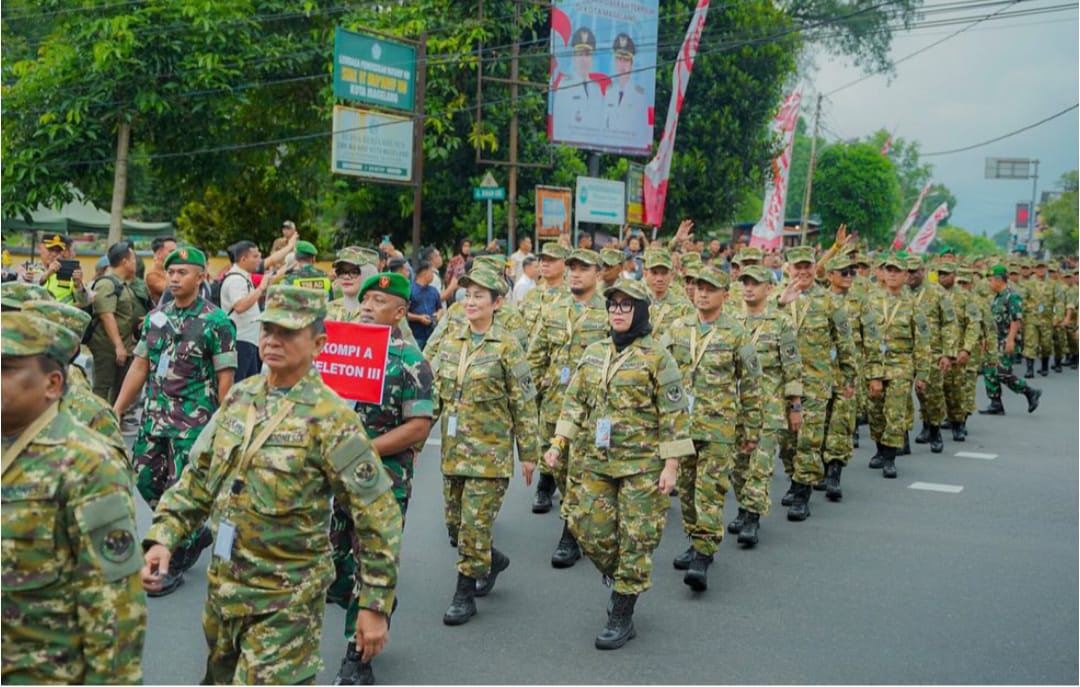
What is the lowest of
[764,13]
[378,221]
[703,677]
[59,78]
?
[703,677]

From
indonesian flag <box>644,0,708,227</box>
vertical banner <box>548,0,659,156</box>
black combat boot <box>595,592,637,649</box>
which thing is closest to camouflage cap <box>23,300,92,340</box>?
black combat boot <box>595,592,637,649</box>

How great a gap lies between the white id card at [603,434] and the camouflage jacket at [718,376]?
133 cm

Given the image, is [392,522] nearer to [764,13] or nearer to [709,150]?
[709,150]

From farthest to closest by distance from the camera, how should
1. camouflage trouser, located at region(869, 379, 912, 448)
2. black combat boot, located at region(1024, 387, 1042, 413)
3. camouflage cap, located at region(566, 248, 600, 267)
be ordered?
black combat boot, located at region(1024, 387, 1042, 413), camouflage trouser, located at region(869, 379, 912, 448), camouflage cap, located at region(566, 248, 600, 267)

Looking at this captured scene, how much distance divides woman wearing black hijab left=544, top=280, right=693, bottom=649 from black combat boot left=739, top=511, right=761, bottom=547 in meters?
2.09

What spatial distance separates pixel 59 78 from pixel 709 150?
1699 cm

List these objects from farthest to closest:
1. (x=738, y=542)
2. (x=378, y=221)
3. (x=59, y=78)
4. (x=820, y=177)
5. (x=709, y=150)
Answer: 1. (x=820, y=177)
2. (x=709, y=150)
3. (x=378, y=221)
4. (x=59, y=78)
5. (x=738, y=542)

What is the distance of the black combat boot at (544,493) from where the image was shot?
9172mm

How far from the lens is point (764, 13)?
3184cm

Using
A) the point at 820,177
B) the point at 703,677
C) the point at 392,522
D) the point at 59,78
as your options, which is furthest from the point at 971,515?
the point at 820,177

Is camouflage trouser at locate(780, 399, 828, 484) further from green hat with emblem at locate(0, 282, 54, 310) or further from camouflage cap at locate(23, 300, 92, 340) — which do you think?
camouflage cap at locate(23, 300, 92, 340)

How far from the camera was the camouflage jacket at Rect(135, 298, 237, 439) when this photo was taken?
6.65 metres

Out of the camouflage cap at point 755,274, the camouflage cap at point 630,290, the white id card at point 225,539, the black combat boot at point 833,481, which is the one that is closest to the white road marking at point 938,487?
the black combat boot at point 833,481

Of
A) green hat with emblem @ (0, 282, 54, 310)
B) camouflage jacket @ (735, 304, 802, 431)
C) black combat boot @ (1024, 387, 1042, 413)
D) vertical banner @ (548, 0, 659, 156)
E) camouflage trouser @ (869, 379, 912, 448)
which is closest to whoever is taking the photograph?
green hat with emblem @ (0, 282, 54, 310)
